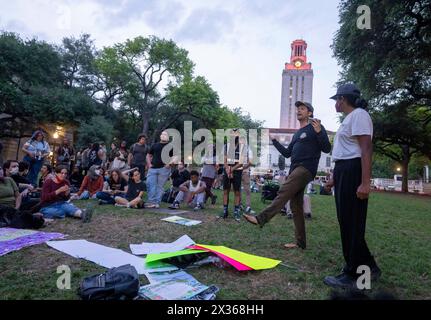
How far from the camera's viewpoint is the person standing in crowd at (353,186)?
2742mm

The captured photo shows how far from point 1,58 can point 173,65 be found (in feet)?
55.2

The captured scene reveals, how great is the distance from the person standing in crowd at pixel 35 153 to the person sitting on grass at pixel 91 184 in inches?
55.4

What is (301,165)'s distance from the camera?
3871 mm

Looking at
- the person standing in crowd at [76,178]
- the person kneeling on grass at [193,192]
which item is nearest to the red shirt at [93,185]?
the person standing in crowd at [76,178]

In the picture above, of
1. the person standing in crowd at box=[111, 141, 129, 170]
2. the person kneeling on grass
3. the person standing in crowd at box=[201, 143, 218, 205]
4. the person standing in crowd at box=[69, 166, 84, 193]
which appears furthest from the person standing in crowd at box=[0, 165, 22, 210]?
the person standing in crowd at box=[201, 143, 218, 205]

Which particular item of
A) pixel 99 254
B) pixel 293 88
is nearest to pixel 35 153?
pixel 99 254

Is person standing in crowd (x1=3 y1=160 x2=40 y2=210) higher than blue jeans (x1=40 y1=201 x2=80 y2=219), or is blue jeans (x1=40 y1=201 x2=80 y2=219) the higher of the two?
person standing in crowd (x1=3 y1=160 x2=40 y2=210)

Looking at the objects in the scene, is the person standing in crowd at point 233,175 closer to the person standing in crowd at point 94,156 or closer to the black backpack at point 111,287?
the black backpack at point 111,287

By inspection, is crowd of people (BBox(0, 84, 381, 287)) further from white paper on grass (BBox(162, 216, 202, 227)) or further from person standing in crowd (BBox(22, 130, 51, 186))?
white paper on grass (BBox(162, 216, 202, 227))

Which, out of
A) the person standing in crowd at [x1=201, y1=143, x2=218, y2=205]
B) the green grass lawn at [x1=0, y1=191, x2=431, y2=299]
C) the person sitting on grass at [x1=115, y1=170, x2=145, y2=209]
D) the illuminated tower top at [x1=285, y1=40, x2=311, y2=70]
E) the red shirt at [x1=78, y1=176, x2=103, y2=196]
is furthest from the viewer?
the illuminated tower top at [x1=285, y1=40, x2=311, y2=70]

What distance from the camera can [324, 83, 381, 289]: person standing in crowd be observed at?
108 inches

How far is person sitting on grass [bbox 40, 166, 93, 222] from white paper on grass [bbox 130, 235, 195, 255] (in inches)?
87.8

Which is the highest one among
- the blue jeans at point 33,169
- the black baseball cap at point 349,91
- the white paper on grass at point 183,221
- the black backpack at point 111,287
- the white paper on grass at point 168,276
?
the black baseball cap at point 349,91
